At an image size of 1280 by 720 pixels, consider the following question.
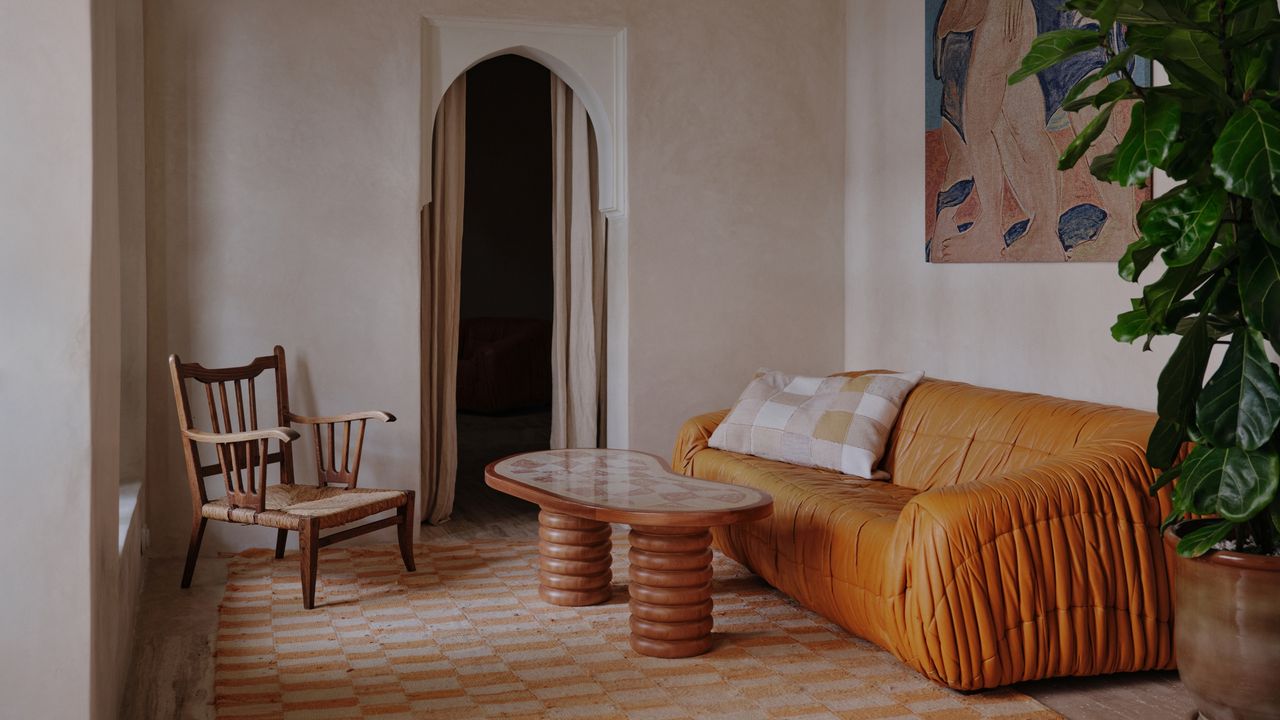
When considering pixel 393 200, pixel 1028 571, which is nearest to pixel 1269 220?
pixel 1028 571

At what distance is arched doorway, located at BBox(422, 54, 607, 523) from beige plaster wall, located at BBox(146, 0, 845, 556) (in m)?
0.46

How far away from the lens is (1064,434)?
3.90 m

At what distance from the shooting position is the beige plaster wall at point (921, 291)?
4191 millimetres

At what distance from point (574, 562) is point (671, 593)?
73 cm

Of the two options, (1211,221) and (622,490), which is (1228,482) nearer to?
(1211,221)

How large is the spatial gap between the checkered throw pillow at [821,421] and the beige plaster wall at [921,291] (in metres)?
0.40

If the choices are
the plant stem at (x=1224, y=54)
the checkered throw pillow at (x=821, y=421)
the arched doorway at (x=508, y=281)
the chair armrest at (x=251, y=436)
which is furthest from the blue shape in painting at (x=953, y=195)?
the chair armrest at (x=251, y=436)

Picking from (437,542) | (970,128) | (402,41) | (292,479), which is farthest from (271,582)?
(970,128)

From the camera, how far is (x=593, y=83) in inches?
225

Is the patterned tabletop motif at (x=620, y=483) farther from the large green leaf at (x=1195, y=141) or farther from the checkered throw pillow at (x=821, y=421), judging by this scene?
the large green leaf at (x=1195, y=141)

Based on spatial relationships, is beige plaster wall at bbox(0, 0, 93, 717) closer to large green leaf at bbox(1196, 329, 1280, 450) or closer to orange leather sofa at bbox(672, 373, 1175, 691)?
orange leather sofa at bbox(672, 373, 1175, 691)

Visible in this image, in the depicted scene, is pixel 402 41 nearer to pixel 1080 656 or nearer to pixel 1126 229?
pixel 1126 229

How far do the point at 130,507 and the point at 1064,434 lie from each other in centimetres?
336

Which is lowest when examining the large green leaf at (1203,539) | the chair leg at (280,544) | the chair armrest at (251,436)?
the chair leg at (280,544)
